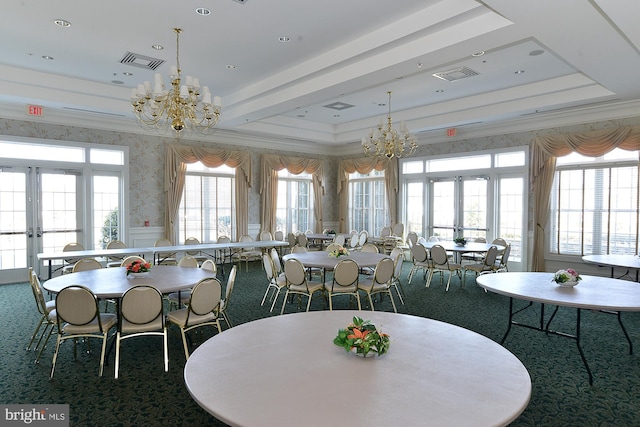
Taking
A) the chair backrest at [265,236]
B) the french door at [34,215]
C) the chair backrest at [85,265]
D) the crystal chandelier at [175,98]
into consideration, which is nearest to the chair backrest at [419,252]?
the chair backrest at [265,236]

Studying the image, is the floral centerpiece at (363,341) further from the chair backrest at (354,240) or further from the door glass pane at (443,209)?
the door glass pane at (443,209)

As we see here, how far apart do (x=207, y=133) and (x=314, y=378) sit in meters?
9.04

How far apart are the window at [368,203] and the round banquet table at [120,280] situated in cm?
772

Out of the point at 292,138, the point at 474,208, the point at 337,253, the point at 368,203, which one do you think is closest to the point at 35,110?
the point at 292,138

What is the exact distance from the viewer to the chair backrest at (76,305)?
140 inches

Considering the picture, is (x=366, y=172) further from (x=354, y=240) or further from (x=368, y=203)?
(x=354, y=240)

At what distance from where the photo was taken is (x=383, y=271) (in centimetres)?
554

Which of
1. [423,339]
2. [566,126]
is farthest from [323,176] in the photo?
[423,339]

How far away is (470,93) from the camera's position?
8.06 meters

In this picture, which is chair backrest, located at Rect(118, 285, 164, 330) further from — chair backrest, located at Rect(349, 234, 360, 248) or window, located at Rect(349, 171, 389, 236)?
window, located at Rect(349, 171, 389, 236)

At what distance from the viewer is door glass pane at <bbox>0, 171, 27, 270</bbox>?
7.70 metres

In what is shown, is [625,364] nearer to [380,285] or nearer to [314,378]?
[380,285]

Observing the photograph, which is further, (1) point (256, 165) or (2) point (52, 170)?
(1) point (256, 165)

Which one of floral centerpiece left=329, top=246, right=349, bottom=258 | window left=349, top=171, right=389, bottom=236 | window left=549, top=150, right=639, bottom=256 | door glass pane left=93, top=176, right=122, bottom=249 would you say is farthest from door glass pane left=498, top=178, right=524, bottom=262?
door glass pane left=93, top=176, right=122, bottom=249
